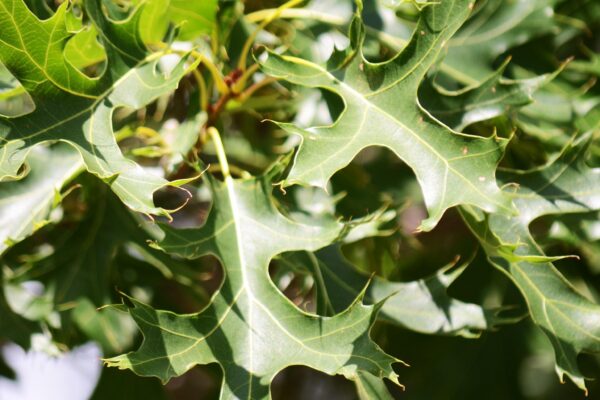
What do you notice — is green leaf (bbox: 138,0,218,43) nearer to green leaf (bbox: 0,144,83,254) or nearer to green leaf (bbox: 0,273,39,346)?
green leaf (bbox: 0,144,83,254)

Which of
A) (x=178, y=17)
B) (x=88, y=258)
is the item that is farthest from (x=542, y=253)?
(x=88, y=258)

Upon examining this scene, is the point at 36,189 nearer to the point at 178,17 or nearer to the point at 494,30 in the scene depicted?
the point at 178,17

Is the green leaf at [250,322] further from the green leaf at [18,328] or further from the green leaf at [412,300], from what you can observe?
the green leaf at [18,328]

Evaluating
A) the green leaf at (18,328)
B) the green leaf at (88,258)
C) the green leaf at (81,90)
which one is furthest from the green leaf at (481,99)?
the green leaf at (18,328)

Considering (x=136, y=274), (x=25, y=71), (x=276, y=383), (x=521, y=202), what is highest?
(x=25, y=71)

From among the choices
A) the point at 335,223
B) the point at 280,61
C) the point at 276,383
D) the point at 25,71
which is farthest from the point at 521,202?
the point at 276,383

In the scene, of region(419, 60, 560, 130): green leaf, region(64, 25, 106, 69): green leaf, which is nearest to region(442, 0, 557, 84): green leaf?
region(419, 60, 560, 130): green leaf

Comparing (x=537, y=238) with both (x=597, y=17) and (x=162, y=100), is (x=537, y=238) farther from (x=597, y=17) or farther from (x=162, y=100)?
(x=162, y=100)
